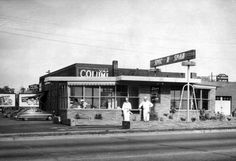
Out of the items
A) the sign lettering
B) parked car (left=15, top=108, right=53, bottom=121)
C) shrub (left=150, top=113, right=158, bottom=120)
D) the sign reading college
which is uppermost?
the sign reading college

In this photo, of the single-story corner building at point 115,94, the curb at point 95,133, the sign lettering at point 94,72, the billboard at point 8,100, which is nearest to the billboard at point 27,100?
the billboard at point 8,100

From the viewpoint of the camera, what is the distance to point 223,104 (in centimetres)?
4244

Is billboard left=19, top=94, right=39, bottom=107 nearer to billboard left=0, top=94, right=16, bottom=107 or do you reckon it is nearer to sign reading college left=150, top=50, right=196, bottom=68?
billboard left=0, top=94, right=16, bottom=107

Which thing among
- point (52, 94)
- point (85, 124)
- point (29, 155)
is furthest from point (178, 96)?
point (29, 155)

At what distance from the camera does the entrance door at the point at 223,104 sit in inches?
1654

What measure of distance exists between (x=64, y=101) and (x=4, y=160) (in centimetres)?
1804

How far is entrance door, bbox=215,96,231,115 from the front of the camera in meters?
42.0

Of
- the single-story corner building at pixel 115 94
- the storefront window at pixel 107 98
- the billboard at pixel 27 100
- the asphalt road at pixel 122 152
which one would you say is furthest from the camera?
the billboard at pixel 27 100

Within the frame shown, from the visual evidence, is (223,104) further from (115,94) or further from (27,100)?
(27,100)

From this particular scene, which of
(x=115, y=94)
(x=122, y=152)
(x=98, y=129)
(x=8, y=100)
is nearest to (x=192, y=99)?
(x=115, y=94)

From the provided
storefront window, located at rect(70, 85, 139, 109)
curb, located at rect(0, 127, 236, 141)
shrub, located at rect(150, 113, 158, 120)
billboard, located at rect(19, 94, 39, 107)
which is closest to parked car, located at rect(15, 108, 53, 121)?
storefront window, located at rect(70, 85, 139, 109)

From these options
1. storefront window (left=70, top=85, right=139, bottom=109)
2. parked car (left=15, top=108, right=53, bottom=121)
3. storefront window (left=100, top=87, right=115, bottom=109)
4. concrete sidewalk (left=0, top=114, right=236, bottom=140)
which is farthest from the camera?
parked car (left=15, top=108, right=53, bottom=121)

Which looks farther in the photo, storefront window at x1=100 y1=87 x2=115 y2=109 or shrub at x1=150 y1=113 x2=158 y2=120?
shrub at x1=150 y1=113 x2=158 y2=120

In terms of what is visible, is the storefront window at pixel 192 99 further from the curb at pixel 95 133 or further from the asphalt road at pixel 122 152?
the asphalt road at pixel 122 152
